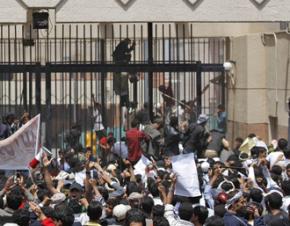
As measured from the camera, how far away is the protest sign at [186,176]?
13195 millimetres

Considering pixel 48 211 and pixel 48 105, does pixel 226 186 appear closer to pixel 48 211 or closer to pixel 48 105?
pixel 48 211

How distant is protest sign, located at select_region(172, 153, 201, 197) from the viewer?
43.3 feet

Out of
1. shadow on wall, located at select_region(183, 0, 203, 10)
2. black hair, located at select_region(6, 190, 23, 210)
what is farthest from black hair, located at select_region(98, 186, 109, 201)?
shadow on wall, located at select_region(183, 0, 203, 10)

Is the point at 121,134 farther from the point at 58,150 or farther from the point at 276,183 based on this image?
the point at 276,183

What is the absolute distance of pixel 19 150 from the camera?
14055mm

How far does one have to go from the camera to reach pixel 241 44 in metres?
26.2

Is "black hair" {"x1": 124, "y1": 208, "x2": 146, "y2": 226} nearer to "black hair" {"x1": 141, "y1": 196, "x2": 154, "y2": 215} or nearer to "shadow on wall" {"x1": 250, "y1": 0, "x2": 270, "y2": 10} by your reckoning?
"black hair" {"x1": 141, "y1": 196, "x2": 154, "y2": 215}

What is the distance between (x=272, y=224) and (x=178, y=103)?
399 inches

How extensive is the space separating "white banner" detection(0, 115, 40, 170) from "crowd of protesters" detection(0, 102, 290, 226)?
0.11 m

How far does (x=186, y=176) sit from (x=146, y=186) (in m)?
1.59

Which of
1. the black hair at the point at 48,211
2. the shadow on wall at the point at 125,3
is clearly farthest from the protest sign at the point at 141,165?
the black hair at the point at 48,211

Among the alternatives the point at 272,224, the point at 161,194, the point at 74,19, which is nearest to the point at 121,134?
the point at 74,19

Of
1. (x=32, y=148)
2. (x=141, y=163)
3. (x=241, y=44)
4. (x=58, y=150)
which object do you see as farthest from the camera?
(x=241, y=44)

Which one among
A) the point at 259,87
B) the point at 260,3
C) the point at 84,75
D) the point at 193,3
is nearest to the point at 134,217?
the point at 193,3
